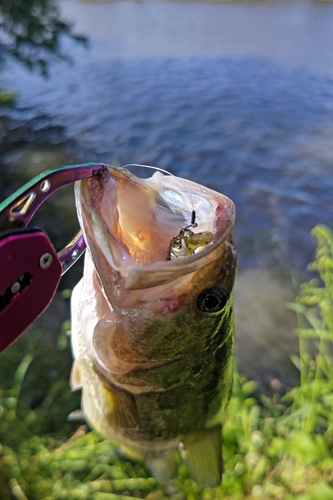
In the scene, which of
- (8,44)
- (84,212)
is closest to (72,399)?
(84,212)

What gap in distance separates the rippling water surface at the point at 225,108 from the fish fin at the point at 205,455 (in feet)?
13.3

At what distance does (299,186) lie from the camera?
7027mm

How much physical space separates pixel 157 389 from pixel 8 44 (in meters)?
14.3

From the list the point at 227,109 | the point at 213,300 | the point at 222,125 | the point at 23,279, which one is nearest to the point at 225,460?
the point at 213,300

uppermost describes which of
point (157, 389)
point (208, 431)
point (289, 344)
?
point (157, 389)

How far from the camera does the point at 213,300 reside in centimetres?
125

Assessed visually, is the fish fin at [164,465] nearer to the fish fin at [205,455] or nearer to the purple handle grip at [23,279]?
the fish fin at [205,455]

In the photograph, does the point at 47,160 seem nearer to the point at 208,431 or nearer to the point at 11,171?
the point at 11,171

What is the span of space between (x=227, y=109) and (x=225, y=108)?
0.08m

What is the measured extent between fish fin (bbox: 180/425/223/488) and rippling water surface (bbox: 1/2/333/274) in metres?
4.04

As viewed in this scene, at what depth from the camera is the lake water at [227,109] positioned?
6.70 m

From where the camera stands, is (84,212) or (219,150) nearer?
(84,212)

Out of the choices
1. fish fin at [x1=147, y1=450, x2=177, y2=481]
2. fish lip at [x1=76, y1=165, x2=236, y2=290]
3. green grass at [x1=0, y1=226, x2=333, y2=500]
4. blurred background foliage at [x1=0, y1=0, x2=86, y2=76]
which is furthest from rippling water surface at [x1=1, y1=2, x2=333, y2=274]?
fish lip at [x1=76, y1=165, x2=236, y2=290]

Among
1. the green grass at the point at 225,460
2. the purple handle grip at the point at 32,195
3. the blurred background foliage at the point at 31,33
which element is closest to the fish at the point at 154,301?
→ the purple handle grip at the point at 32,195
